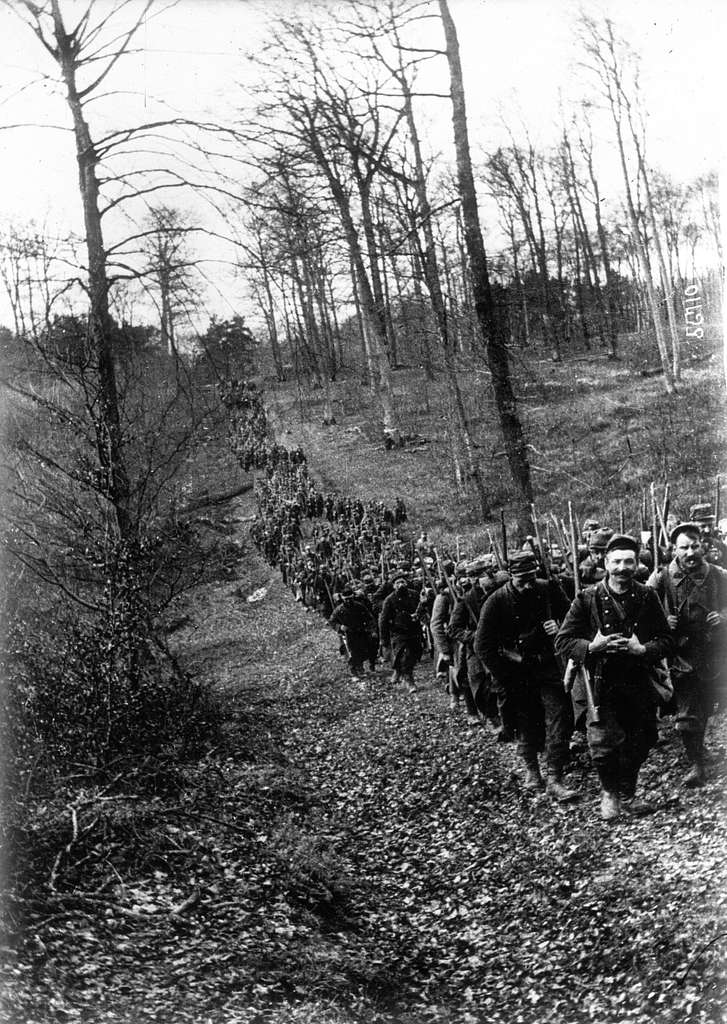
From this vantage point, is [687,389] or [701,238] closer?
[687,389]

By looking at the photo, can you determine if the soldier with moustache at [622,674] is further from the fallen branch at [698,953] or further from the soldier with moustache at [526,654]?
the fallen branch at [698,953]

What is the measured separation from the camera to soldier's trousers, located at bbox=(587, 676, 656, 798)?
241 inches

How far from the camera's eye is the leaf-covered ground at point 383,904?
441 cm

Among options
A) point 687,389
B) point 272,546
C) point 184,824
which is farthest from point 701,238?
point 184,824

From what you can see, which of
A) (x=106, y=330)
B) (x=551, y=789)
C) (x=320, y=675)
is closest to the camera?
(x=551, y=789)

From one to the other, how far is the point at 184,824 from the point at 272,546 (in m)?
19.0

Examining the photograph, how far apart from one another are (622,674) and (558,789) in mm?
1330

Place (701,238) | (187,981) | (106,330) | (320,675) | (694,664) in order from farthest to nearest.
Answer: (701,238) < (320,675) < (106,330) < (694,664) < (187,981)

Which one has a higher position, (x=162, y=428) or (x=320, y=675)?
(x=162, y=428)

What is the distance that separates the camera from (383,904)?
5.84 meters

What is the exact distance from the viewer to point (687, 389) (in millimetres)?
26422

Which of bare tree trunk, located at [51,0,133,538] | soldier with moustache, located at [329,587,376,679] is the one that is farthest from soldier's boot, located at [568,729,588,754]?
soldier with moustache, located at [329,587,376,679]

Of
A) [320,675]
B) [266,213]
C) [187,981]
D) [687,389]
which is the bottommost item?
[320,675]

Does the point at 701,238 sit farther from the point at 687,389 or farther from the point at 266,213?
the point at 266,213
